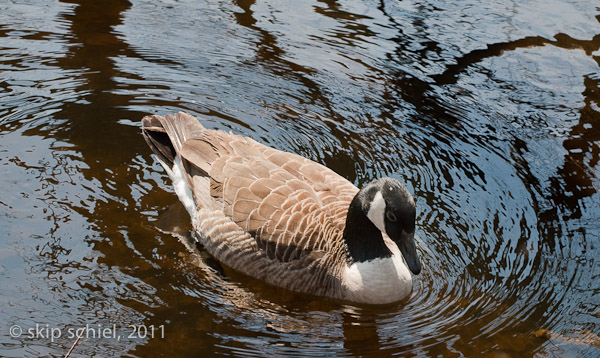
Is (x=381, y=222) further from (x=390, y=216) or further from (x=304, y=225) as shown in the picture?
(x=304, y=225)

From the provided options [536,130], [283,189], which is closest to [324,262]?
[283,189]

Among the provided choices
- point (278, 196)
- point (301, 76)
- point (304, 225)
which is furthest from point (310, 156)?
point (301, 76)

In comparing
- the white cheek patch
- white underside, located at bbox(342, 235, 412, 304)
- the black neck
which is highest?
the white cheek patch

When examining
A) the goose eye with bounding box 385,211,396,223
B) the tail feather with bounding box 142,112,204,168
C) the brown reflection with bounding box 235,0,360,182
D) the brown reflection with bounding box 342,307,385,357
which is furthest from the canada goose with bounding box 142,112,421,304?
the brown reflection with bounding box 235,0,360,182

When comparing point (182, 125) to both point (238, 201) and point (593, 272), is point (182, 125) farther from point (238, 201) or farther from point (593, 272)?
point (593, 272)

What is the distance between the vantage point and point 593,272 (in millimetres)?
6738

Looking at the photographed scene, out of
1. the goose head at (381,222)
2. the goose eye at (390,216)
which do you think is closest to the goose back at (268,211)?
the goose head at (381,222)

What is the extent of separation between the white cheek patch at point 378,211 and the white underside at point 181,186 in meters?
2.06

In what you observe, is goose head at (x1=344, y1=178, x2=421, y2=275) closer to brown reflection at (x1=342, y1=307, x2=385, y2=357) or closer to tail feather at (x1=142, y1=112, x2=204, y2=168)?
brown reflection at (x1=342, y1=307, x2=385, y2=357)

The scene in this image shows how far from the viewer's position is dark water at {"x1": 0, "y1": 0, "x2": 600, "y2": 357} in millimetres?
6023

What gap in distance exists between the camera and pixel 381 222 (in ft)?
20.4

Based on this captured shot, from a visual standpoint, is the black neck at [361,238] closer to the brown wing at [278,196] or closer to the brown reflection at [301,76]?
the brown wing at [278,196]

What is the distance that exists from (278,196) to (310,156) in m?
1.77

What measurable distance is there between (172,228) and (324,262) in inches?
69.8
